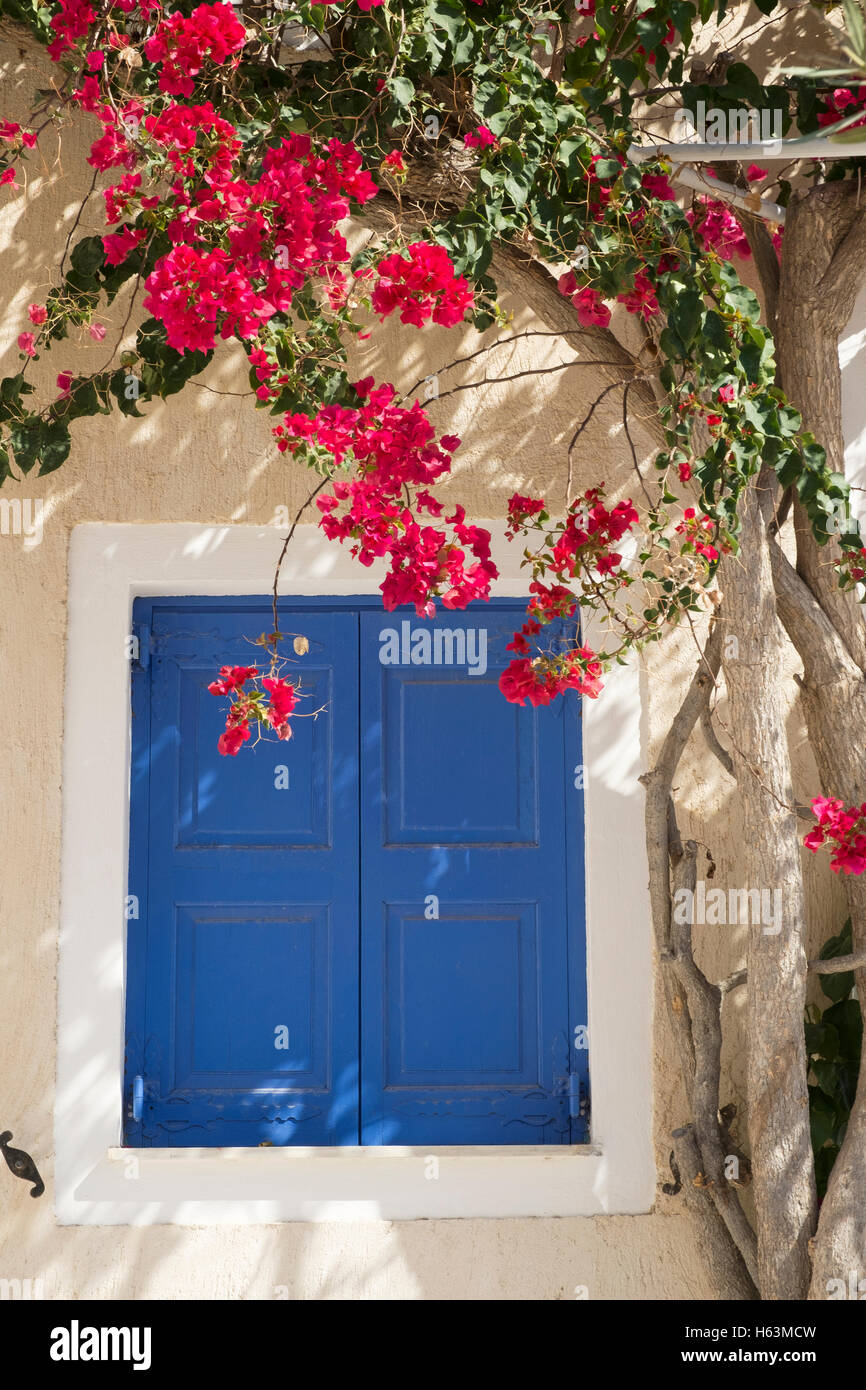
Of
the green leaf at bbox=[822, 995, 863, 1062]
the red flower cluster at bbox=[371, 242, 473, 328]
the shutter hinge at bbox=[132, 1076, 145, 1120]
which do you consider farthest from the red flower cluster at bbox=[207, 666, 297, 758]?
the green leaf at bbox=[822, 995, 863, 1062]

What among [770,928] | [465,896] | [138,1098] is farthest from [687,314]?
[138,1098]

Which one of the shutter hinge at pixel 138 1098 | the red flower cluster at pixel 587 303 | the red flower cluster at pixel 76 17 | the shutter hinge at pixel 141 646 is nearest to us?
the red flower cluster at pixel 76 17

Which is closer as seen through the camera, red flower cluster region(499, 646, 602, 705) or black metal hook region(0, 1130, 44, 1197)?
red flower cluster region(499, 646, 602, 705)

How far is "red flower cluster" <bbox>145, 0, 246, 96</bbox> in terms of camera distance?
2.10m

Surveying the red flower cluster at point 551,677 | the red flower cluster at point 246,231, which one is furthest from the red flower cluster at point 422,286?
the red flower cluster at point 551,677

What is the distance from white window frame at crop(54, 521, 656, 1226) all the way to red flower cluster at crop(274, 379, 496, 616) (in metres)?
0.95

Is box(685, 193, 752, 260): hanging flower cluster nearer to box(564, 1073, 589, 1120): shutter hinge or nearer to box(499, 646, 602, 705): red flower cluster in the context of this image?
box(499, 646, 602, 705): red flower cluster

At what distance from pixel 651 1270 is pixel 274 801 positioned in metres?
1.66

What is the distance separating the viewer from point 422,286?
2137 millimetres

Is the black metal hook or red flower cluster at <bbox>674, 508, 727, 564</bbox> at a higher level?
red flower cluster at <bbox>674, 508, 727, 564</bbox>

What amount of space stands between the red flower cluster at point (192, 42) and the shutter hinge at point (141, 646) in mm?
1594

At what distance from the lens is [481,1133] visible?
3268 millimetres

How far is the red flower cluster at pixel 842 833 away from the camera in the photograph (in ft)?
8.43

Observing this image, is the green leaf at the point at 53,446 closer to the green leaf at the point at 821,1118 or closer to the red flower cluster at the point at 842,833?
the red flower cluster at the point at 842,833
